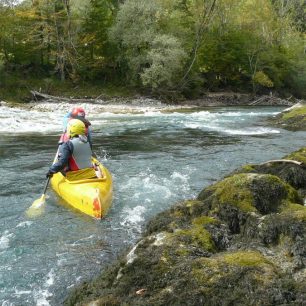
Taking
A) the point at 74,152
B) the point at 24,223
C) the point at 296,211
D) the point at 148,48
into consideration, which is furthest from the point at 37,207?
the point at 148,48

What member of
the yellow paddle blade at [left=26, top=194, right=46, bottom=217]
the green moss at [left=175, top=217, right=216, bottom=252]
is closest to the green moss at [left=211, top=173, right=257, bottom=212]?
the green moss at [left=175, top=217, right=216, bottom=252]

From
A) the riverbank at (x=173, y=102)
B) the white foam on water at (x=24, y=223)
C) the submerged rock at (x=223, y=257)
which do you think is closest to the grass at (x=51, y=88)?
the riverbank at (x=173, y=102)

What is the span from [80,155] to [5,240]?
2464 millimetres

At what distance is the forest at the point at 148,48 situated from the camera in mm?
33125

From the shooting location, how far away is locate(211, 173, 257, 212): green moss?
5740mm

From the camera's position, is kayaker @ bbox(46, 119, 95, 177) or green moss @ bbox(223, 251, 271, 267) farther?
kayaker @ bbox(46, 119, 95, 177)

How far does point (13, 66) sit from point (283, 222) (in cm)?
3505

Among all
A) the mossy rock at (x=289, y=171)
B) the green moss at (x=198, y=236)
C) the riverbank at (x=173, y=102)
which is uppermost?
the green moss at (x=198, y=236)

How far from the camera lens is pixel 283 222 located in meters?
4.98

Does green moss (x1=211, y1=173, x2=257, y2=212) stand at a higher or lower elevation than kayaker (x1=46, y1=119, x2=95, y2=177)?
lower

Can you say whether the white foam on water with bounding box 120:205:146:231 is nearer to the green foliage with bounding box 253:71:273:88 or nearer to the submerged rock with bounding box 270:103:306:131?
the submerged rock with bounding box 270:103:306:131

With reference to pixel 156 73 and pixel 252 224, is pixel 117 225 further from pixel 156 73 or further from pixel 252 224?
pixel 156 73

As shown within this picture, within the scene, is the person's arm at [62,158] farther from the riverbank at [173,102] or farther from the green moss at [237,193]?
the riverbank at [173,102]

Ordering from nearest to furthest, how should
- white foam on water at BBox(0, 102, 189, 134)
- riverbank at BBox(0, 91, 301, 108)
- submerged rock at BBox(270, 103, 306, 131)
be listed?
1. white foam on water at BBox(0, 102, 189, 134)
2. submerged rock at BBox(270, 103, 306, 131)
3. riverbank at BBox(0, 91, 301, 108)
